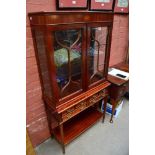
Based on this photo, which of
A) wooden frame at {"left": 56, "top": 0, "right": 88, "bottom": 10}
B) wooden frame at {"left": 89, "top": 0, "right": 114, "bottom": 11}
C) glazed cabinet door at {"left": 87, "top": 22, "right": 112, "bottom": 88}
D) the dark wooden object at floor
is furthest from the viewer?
the dark wooden object at floor

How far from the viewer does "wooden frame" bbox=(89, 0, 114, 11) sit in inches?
64.1

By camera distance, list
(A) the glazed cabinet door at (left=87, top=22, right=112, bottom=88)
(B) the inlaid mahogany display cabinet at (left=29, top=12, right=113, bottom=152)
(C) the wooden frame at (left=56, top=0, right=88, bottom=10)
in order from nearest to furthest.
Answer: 1. (B) the inlaid mahogany display cabinet at (left=29, top=12, right=113, bottom=152)
2. (C) the wooden frame at (left=56, top=0, right=88, bottom=10)
3. (A) the glazed cabinet door at (left=87, top=22, right=112, bottom=88)

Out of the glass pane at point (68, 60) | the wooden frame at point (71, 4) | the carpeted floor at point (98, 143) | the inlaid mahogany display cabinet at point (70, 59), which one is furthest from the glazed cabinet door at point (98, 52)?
the carpeted floor at point (98, 143)

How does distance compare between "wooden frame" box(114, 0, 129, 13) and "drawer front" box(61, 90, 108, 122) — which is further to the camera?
"wooden frame" box(114, 0, 129, 13)

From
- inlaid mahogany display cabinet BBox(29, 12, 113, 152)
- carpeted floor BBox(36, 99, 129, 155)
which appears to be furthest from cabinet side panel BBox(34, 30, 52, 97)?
carpeted floor BBox(36, 99, 129, 155)

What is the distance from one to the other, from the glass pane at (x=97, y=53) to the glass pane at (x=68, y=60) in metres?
0.18

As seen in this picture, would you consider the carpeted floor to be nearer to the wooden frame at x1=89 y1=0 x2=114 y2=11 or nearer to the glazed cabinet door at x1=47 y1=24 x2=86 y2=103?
the glazed cabinet door at x1=47 y1=24 x2=86 y2=103

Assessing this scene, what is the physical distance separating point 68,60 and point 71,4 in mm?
582

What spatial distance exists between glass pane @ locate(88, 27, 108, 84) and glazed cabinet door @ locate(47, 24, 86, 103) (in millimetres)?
156

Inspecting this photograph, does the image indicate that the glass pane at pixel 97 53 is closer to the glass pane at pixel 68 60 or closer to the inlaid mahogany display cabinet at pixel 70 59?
the inlaid mahogany display cabinet at pixel 70 59

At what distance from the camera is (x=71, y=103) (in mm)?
1414
